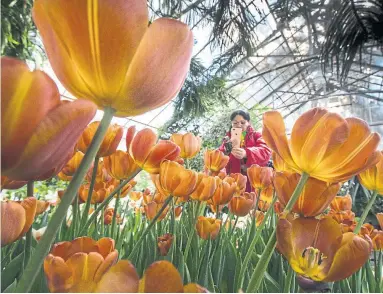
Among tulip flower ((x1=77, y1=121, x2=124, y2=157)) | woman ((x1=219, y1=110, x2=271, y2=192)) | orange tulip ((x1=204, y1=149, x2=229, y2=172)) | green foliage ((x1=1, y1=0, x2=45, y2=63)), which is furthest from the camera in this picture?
green foliage ((x1=1, y1=0, x2=45, y2=63))

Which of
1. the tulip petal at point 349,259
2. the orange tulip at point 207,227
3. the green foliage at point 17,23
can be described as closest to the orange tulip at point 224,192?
the orange tulip at point 207,227

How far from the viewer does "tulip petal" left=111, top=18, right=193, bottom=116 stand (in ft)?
0.33

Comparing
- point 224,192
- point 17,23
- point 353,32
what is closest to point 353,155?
point 224,192

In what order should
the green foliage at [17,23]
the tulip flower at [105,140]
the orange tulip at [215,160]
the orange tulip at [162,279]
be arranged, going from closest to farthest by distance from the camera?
the orange tulip at [162,279]
the tulip flower at [105,140]
the orange tulip at [215,160]
the green foliage at [17,23]

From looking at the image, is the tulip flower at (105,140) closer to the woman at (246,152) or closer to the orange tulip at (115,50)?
the orange tulip at (115,50)

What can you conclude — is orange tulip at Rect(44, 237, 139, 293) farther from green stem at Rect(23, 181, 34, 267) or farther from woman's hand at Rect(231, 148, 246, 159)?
woman's hand at Rect(231, 148, 246, 159)

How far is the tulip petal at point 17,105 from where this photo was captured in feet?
0.28

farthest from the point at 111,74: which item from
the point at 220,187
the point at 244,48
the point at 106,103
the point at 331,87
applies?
the point at 331,87

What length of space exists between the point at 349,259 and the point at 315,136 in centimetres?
4

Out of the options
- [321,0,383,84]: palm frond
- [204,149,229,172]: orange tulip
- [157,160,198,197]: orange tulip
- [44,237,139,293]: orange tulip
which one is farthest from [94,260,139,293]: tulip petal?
[321,0,383,84]: palm frond

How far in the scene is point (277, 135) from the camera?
145 millimetres

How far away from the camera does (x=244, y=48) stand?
1.37 metres

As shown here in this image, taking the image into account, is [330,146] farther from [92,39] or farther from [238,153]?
[238,153]

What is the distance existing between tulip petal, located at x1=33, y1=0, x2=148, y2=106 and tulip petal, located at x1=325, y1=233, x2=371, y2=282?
0.25 feet
